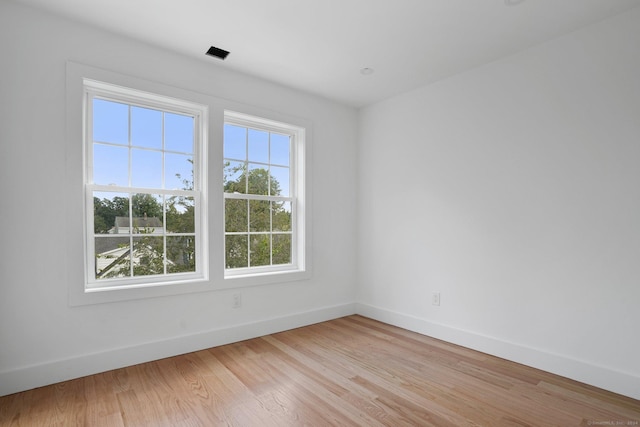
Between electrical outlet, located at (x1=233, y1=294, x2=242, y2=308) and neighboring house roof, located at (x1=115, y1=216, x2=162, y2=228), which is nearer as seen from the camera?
neighboring house roof, located at (x1=115, y1=216, x2=162, y2=228)

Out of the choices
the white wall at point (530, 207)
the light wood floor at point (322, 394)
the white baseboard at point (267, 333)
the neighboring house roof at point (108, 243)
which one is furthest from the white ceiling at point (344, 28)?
the light wood floor at point (322, 394)

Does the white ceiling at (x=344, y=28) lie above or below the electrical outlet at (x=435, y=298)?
above

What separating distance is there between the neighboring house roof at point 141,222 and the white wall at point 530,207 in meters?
2.35

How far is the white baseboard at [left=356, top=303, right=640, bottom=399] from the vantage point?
7.39 ft

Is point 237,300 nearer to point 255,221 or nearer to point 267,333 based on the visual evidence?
point 267,333

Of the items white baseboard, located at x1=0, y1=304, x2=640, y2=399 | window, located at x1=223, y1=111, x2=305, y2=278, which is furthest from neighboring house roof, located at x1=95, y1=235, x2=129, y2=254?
window, located at x1=223, y1=111, x2=305, y2=278

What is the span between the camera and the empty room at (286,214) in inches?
87.0

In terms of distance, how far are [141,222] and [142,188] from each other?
0.28 m

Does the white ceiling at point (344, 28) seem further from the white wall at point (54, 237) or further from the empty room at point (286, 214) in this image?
the white wall at point (54, 237)

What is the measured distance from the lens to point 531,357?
2658 millimetres

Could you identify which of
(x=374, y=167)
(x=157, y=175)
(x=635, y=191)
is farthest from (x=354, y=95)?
(x=635, y=191)

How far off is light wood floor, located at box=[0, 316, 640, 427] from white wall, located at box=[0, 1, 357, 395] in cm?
17

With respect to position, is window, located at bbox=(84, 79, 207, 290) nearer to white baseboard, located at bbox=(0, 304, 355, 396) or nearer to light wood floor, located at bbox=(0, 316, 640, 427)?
white baseboard, located at bbox=(0, 304, 355, 396)

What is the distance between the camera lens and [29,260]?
226 centimetres
